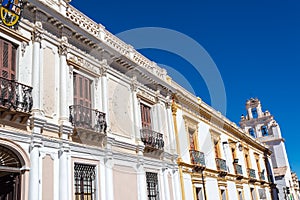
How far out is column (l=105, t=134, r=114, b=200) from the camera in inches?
372

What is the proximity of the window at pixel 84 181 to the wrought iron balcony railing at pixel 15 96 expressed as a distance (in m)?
2.25

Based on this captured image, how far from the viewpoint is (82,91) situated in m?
9.79

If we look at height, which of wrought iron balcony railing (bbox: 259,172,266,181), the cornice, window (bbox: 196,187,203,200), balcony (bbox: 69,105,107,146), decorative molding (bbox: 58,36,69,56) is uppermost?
decorative molding (bbox: 58,36,69,56)

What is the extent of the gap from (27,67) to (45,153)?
216cm

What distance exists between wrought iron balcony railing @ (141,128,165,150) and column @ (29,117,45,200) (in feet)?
15.5

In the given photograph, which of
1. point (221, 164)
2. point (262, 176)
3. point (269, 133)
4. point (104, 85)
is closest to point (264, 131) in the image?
point (269, 133)

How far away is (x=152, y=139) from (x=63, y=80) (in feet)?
15.0

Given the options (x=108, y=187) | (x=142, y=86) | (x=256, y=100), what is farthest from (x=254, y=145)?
(x=108, y=187)

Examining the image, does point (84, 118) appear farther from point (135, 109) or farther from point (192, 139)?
point (192, 139)

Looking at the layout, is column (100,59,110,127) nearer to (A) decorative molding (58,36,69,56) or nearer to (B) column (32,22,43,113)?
(A) decorative molding (58,36,69,56)

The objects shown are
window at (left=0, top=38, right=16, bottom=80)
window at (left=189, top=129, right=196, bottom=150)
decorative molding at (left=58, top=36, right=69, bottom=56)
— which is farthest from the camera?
window at (left=189, top=129, right=196, bottom=150)

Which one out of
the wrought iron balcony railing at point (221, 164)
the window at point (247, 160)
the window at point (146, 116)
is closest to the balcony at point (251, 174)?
the window at point (247, 160)

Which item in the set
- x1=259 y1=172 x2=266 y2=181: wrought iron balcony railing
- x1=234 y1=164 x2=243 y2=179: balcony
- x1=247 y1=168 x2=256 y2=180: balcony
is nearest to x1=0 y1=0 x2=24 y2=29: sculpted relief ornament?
x1=234 y1=164 x2=243 y2=179: balcony

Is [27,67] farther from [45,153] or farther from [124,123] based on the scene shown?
[124,123]
